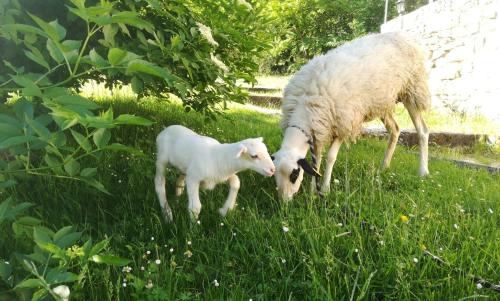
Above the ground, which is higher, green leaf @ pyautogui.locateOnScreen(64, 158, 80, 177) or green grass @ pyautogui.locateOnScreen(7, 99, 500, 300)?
green leaf @ pyautogui.locateOnScreen(64, 158, 80, 177)

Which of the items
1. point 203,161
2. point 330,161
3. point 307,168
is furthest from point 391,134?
point 203,161

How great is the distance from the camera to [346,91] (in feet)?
12.9

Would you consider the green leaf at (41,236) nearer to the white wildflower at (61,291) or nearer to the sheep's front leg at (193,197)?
the white wildflower at (61,291)

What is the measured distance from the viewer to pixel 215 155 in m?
2.55

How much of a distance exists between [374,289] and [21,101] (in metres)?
1.62

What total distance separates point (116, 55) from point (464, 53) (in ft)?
28.8

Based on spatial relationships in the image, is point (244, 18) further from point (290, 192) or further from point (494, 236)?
point (494, 236)

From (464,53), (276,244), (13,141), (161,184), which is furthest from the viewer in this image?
(464,53)

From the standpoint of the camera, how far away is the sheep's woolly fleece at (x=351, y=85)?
3848 millimetres

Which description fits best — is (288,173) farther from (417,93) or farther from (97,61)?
(417,93)

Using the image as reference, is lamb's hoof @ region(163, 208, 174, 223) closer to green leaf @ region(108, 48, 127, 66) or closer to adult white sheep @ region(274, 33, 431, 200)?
adult white sheep @ region(274, 33, 431, 200)

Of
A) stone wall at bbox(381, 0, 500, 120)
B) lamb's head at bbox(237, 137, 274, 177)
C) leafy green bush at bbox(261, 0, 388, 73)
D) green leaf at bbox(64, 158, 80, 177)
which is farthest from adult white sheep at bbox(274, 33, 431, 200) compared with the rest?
leafy green bush at bbox(261, 0, 388, 73)

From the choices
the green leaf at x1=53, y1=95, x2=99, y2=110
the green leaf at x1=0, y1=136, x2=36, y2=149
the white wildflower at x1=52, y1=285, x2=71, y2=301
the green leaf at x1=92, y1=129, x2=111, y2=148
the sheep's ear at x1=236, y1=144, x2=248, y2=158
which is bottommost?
the white wildflower at x1=52, y1=285, x2=71, y2=301

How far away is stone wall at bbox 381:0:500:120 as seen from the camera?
759 centimetres
